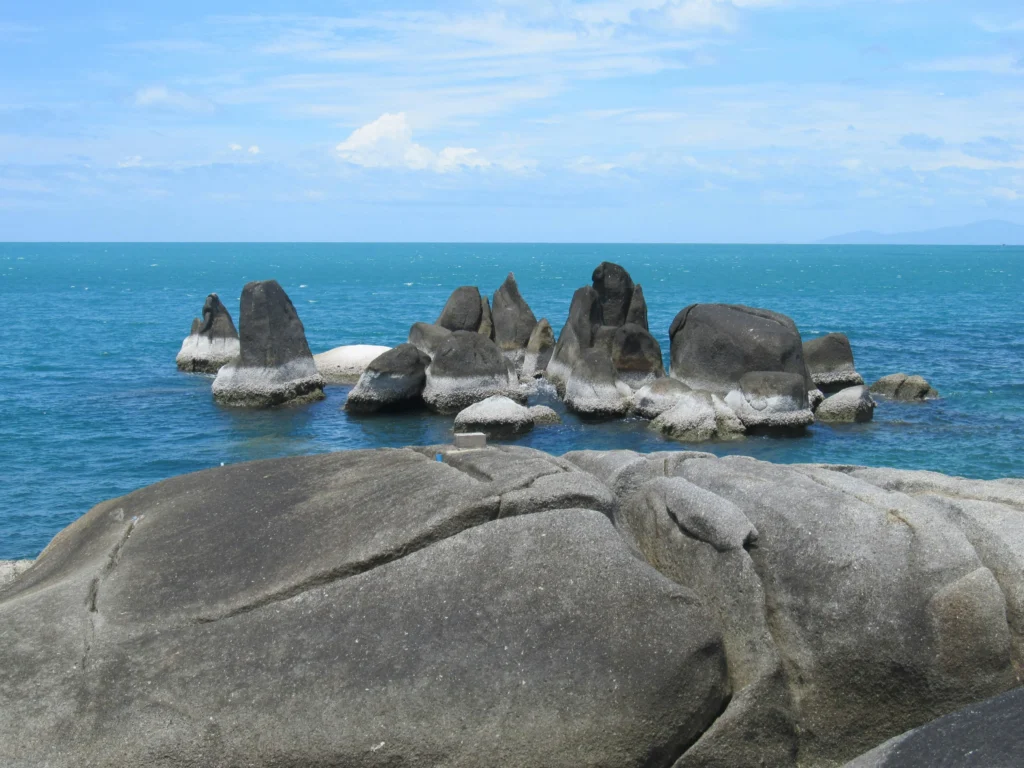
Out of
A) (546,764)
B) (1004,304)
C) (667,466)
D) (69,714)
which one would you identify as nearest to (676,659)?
(546,764)

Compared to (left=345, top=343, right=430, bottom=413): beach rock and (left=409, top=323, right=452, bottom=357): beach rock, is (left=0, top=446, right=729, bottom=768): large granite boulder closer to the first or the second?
(left=345, top=343, right=430, bottom=413): beach rock

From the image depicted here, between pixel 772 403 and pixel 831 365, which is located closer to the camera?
pixel 772 403

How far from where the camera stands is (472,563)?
906 centimetres

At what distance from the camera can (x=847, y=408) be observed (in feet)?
111

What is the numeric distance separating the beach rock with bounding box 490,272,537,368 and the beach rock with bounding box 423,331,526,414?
28.1 ft

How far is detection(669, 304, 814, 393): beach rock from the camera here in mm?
34906

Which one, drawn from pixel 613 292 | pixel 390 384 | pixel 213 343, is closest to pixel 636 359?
pixel 613 292

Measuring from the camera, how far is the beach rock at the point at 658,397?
34125 mm

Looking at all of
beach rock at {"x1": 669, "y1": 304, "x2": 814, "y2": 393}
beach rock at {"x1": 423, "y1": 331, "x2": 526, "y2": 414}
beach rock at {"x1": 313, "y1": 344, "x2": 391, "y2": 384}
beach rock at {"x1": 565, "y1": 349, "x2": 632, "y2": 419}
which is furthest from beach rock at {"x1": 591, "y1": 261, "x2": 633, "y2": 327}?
beach rock at {"x1": 313, "y1": 344, "x2": 391, "y2": 384}

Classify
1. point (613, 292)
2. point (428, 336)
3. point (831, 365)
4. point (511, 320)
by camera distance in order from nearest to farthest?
point (831, 365)
point (613, 292)
point (428, 336)
point (511, 320)

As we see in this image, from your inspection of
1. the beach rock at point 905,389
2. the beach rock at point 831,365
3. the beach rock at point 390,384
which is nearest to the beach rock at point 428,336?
the beach rock at point 390,384

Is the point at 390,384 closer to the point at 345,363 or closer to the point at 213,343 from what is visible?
the point at 345,363

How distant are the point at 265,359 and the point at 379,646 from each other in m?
30.8

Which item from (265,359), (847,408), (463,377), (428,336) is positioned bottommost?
(847,408)
